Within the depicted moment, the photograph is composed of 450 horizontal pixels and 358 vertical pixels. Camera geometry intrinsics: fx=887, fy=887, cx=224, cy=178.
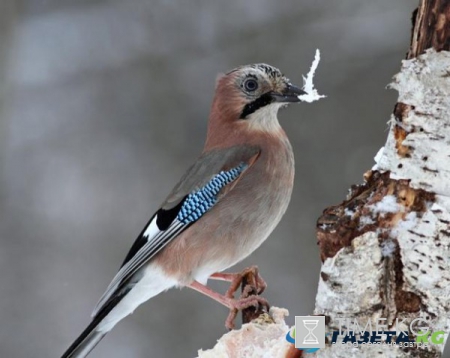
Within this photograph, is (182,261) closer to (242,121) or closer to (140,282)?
(140,282)

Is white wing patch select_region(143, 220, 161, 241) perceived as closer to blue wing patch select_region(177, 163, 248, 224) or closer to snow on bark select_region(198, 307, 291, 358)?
blue wing patch select_region(177, 163, 248, 224)

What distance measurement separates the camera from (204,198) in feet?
9.80

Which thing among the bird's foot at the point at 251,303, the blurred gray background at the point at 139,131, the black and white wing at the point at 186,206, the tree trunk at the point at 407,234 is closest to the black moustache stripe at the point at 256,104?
the black and white wing at the point at 186,206

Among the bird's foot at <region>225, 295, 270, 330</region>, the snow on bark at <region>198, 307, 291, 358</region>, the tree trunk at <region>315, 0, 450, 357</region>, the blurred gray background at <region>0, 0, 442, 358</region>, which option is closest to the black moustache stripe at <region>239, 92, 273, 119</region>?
the bird's foot at <region>225, 295, 270, 330</region>

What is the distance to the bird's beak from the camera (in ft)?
9.71

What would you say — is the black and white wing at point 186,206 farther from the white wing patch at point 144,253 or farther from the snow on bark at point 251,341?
the snow on bark at point 251,341

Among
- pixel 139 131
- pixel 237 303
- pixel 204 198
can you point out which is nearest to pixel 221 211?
pixel 204 198

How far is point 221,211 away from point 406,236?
1133 millimetres

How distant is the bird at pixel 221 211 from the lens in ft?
9.62

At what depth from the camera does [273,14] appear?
18.2 feet

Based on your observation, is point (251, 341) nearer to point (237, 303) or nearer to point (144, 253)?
point (237, 303)

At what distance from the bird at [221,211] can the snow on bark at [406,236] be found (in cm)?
98

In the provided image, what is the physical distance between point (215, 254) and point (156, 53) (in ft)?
9.73

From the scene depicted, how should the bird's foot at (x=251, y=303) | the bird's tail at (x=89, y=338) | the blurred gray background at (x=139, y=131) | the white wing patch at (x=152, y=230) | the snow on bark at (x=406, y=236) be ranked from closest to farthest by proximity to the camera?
the snow on bark at (x=406, y=236), the bird's foot at (x=251, y=303), the bird's tail at (x=89, y=338), the white wing patch at (x=152, y=230), the blurred gray background at (x=139, y=131)
